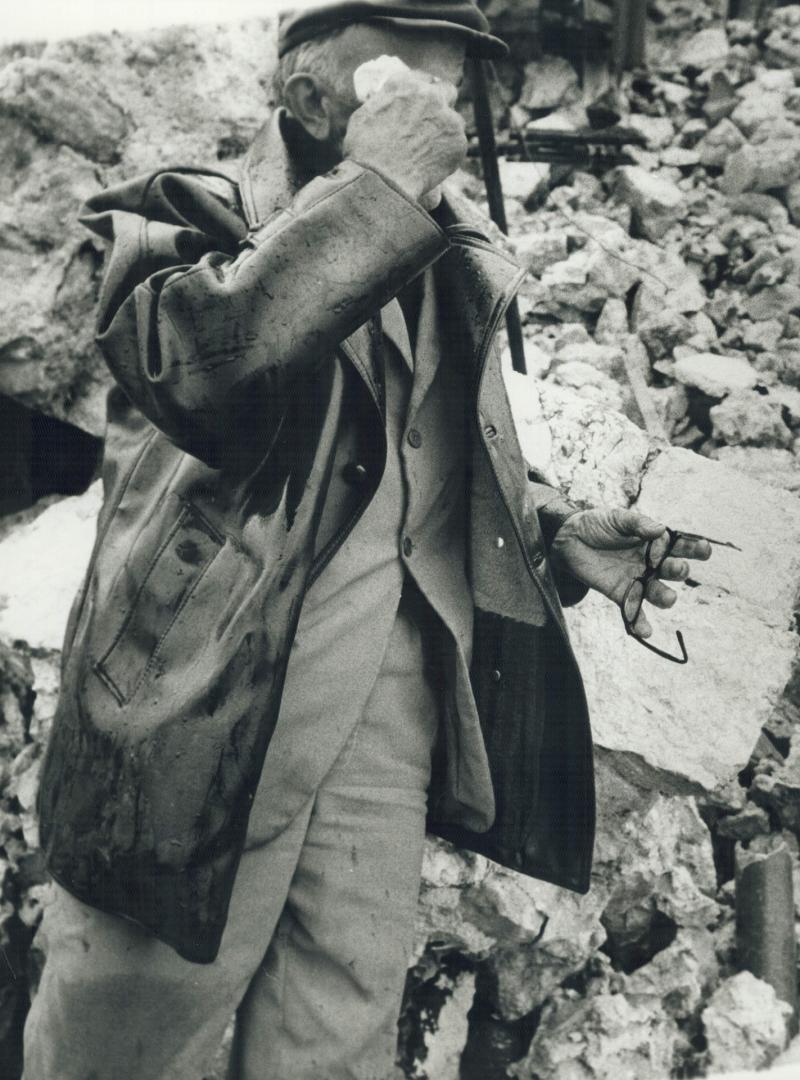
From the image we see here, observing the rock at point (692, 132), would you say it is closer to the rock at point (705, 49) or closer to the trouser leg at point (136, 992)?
the rock at point (705, 49)

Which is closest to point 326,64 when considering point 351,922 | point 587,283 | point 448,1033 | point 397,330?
point 397,330

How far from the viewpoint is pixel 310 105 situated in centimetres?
130

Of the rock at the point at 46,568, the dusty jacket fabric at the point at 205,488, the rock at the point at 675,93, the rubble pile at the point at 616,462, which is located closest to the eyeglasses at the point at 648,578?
the dusty jacket fabric at the point at 205,488

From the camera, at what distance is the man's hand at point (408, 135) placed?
1.09 m

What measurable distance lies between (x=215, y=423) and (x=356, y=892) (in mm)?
655

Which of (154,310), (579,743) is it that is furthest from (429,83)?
(579,743)

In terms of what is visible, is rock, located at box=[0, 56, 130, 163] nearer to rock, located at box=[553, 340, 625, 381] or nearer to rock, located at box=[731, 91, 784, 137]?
rock, located at box=[553, 340, 625, 381]

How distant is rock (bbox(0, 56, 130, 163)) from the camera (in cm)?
193

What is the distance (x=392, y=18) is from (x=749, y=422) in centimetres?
113

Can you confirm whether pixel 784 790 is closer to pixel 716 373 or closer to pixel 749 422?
pixel 749 422

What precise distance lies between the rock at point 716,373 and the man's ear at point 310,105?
1063 millimetres

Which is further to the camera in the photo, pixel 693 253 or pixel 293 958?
pixel 693 253

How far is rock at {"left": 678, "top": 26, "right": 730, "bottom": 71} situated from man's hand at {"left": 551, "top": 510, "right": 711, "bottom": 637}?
146cm

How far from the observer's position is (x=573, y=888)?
149 cm
